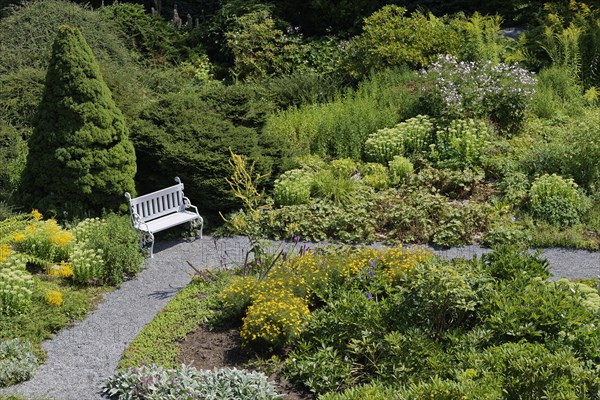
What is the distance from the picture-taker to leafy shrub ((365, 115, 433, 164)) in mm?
12648

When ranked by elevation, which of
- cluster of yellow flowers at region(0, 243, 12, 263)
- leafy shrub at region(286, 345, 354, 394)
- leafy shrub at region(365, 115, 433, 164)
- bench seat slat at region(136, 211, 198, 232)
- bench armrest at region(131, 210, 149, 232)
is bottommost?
leafy shrub at region(286, 345, 354, 394)

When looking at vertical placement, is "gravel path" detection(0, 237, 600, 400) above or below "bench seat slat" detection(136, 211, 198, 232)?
below

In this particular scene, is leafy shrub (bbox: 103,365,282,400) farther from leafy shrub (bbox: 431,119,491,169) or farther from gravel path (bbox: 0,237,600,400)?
leafy shrub (bbox: 431,119,491,169)

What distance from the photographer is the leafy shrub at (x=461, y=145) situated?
39.9ft

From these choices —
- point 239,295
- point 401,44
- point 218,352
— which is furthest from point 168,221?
point 401,44

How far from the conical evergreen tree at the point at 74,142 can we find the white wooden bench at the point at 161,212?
395mm

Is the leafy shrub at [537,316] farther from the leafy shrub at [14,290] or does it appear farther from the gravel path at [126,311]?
the leafy shrub at [14,290]

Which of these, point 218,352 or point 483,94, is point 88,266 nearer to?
point 218,352

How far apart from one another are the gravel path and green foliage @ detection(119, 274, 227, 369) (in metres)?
0.15

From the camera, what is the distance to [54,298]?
8789 millimetres

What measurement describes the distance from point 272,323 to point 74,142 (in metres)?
4.41

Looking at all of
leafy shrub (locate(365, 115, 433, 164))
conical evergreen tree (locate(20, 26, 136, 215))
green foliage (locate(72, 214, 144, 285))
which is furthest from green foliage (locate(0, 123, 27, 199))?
leafy shrub (locate(365, 115, 433, 164))

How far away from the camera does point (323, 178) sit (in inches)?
465

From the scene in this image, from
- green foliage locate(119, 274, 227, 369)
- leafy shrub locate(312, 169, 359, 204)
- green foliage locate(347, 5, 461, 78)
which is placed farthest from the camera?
green foliage locate(347, 5, 461, 78)
